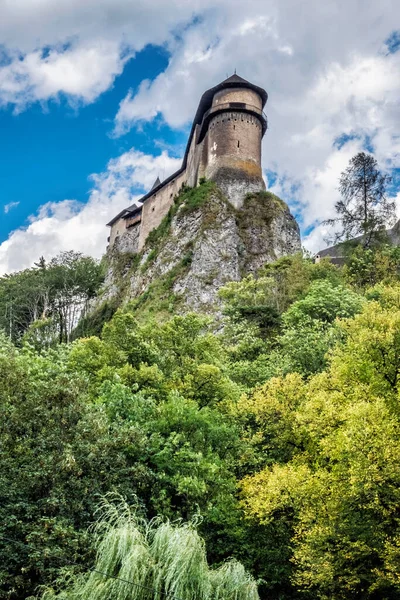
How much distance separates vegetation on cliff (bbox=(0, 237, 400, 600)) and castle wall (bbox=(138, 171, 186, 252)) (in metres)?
40.3

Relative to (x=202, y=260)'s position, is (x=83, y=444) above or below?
below

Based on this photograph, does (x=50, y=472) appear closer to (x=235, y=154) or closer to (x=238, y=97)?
(x=235, y=154)

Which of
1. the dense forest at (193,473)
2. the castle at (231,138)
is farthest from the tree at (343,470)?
the castle at (231,138)

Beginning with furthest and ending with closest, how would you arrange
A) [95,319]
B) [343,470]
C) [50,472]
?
[95,319] < [343,470] < [50,472]

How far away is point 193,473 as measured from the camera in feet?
54.0

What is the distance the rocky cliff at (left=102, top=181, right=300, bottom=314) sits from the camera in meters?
46.0

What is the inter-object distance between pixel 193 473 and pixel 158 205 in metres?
51.2

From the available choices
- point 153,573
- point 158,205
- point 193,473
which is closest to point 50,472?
point 153,573

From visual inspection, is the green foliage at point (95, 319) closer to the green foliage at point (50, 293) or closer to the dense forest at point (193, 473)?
the green foliage at point (50, 293)

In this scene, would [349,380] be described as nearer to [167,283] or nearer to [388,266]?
[388,266]

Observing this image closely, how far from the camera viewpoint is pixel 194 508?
53.9 ft

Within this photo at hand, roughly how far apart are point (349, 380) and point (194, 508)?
6.81 metres

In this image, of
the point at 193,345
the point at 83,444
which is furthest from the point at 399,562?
the point at 193,345

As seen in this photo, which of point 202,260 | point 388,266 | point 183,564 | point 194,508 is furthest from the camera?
point 202,260
